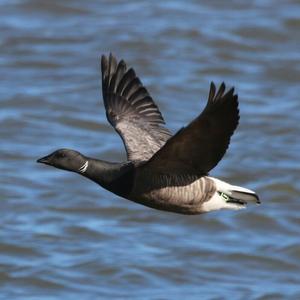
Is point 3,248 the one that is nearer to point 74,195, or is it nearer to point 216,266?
point 74,195

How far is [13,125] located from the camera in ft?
47.8

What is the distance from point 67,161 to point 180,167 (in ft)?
2.77

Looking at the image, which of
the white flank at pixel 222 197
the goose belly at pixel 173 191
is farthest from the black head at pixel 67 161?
the white flank at pixel 222 197

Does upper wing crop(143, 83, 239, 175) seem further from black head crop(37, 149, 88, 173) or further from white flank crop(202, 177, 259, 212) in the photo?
black head crop(37, 149, 88, 173)

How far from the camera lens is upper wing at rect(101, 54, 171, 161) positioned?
9.37m

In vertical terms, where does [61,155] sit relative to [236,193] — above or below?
above

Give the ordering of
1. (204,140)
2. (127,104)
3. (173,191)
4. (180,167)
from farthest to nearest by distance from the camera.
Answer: (127,104) < (173,191) < (180,167) < (204,140)

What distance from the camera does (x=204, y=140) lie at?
25.3 feet

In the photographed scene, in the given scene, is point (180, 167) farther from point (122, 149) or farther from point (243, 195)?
point (122, 149)

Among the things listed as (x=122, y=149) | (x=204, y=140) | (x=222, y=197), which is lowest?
(x=122, y=149)

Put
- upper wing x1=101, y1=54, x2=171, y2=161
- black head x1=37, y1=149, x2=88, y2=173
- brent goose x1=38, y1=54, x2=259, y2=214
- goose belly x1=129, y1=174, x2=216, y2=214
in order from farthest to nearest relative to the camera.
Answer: upper wing x1=101, y1=54, x2=171, y2=161
black head x1=37, y1=149, x2=88, y2=173
goose belly x1=129, y1=174, x2=216, y2=214
brent goose x1=38, y1=54, x2=259, y2=214

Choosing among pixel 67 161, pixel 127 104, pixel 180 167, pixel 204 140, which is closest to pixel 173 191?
pixel 180 167

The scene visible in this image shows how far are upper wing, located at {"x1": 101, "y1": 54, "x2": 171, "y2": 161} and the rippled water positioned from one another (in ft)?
8.34

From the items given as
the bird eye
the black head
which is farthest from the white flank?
the bird eye
